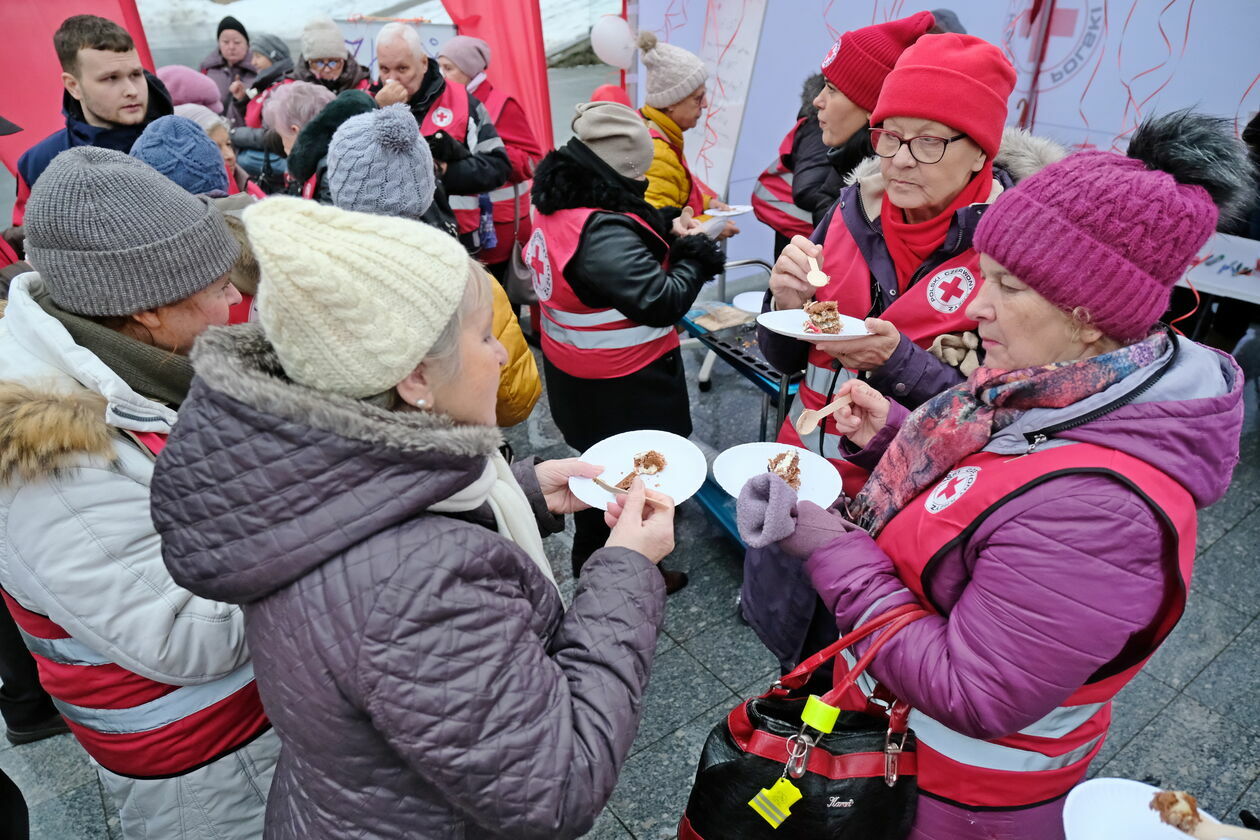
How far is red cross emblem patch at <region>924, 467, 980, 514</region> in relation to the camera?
144cm

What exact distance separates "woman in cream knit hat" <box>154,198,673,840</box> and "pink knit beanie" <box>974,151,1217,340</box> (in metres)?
1.08

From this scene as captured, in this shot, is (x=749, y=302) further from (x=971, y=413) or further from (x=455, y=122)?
(x=971, y=413)

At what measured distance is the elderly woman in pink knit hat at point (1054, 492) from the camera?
1.24 m

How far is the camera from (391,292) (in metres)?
1.10

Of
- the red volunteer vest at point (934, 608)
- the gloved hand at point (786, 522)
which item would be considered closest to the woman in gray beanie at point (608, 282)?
the gloved hand at point (786, 522)

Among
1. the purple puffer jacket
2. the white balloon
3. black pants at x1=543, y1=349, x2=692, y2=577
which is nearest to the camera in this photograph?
the purple puffer jacket

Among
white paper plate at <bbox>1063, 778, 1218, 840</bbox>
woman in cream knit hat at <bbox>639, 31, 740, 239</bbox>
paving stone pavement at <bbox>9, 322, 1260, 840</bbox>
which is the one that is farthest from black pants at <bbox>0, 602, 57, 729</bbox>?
woman in cream knit hat at <bbox>639, 31, 740, 239</bbox>

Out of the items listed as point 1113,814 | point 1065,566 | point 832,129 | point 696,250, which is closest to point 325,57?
point 696,250

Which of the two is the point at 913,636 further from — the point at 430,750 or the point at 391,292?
the point at 391,292

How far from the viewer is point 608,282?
3074mm

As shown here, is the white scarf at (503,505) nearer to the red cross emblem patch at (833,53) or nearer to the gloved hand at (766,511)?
the gloved hand at (766,511)

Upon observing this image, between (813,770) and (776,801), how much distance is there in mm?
103

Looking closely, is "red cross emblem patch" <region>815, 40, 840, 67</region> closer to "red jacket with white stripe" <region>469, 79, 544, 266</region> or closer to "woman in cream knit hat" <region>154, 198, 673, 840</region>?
"woman in cream knit hat" <region>154, 198, 673, 840</region>

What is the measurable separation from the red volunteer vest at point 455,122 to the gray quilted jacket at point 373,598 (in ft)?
14.1
